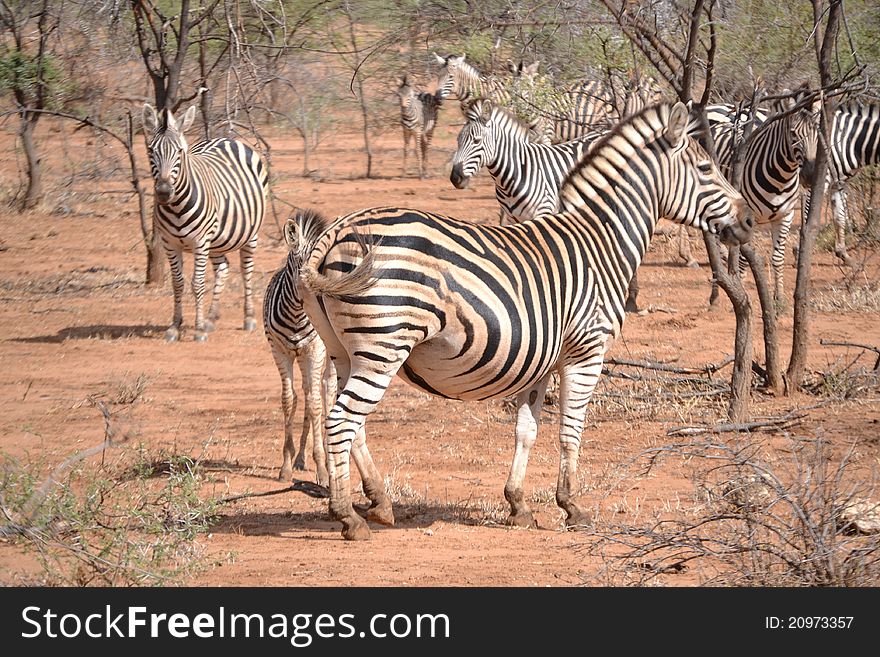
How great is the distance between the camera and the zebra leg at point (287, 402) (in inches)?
280

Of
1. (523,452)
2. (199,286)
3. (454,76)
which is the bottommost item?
(523,452)

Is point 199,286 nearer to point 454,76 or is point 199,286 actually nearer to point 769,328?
point 769,328

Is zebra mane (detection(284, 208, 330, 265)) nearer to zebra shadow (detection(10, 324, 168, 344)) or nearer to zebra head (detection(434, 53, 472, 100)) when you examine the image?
zebra shadow (detection(10, 324, 168, 344))

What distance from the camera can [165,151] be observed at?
1066cm

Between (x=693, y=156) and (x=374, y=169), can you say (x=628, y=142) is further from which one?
(x=374, y=169)

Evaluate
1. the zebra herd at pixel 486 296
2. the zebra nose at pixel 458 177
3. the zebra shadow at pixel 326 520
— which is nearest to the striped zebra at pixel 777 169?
the zebra nose at pixel 458 177

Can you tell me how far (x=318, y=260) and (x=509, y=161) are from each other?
18.5 feet

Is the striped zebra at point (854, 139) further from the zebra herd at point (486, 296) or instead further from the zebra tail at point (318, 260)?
the zebra tail at point (318, 260)

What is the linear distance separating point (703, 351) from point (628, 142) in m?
4.60

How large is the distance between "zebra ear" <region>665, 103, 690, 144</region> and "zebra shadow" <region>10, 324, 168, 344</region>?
687 cm

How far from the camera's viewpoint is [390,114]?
2428 cm

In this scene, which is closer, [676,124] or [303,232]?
[303,232]

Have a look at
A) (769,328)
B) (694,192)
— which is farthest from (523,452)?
(769,328)

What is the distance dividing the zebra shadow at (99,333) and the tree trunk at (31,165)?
17.0ft
